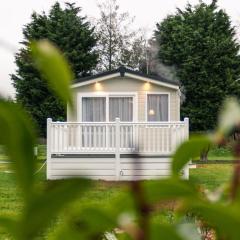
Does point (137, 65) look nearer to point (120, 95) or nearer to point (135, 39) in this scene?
point (135, 39)

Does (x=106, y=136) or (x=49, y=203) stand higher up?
(x=49, y=203)

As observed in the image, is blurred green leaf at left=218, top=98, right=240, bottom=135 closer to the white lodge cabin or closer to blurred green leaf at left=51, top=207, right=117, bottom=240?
blurred green leaf at left=51, top=207, right=117, bottom=240

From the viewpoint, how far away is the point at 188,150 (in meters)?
0.37

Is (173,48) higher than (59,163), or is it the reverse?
(173,48)

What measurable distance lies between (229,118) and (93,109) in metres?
16.0

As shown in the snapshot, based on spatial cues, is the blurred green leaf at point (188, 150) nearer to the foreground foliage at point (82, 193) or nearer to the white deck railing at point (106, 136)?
the foreground foliage at point (82, 193)

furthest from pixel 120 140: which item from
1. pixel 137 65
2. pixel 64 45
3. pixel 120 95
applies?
pixel 137 65

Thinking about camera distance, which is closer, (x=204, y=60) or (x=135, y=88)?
(x=135, y=88)

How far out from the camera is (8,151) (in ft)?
0.96

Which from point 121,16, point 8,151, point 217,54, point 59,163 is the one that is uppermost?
point 121,16

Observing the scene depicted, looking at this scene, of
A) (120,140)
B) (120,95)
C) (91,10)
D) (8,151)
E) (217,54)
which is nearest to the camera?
(8,151)

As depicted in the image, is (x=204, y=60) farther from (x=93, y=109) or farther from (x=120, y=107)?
(x=93, y=109)

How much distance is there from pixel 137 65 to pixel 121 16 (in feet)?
12.1

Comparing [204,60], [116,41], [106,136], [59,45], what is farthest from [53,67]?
[116,41]
